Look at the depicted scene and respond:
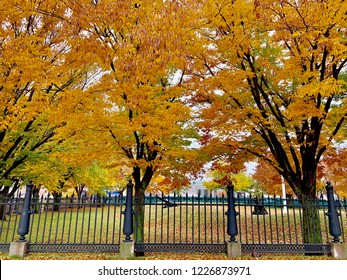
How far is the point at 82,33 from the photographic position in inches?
252

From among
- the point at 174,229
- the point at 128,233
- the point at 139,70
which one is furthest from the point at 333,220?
the point at 139,70

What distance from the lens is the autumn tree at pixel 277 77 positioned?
23.5 feet

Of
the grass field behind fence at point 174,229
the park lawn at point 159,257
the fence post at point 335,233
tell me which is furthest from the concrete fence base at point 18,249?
the fence post at point 335,233

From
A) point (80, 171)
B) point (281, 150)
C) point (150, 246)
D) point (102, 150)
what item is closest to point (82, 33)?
point (102, 150)

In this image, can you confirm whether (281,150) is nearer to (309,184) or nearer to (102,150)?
(309,184)

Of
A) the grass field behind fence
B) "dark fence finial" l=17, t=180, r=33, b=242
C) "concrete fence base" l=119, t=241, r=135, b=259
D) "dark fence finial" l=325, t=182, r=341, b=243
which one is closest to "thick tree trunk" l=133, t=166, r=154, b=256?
the grass field behind fence

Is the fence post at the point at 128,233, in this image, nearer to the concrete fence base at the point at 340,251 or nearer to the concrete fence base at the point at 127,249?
the concrete fence base at the point at 127,249

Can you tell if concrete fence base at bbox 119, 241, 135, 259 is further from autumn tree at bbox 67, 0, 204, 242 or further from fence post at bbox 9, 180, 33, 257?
fence post at bbox 9, 180, 33, 257

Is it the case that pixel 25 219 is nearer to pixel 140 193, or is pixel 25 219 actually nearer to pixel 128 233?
pixel 128 233

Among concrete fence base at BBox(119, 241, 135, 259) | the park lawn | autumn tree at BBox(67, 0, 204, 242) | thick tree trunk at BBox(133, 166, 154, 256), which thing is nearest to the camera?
autumn tree at BBox(67, 0, 204, 242)

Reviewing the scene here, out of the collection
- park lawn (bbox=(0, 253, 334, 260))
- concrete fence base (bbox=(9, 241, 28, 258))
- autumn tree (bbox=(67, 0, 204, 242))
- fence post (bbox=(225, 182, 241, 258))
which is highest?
autumn tree (bbox=(67, 0, 204, 242))

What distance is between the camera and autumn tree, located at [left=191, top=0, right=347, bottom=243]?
717 centimetres

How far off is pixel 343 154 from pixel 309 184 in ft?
8.76

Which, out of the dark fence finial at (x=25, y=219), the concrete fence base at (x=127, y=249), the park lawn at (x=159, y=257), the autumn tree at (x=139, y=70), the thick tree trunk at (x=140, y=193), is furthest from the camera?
the thick tree trunk at (x=140, y=193)
